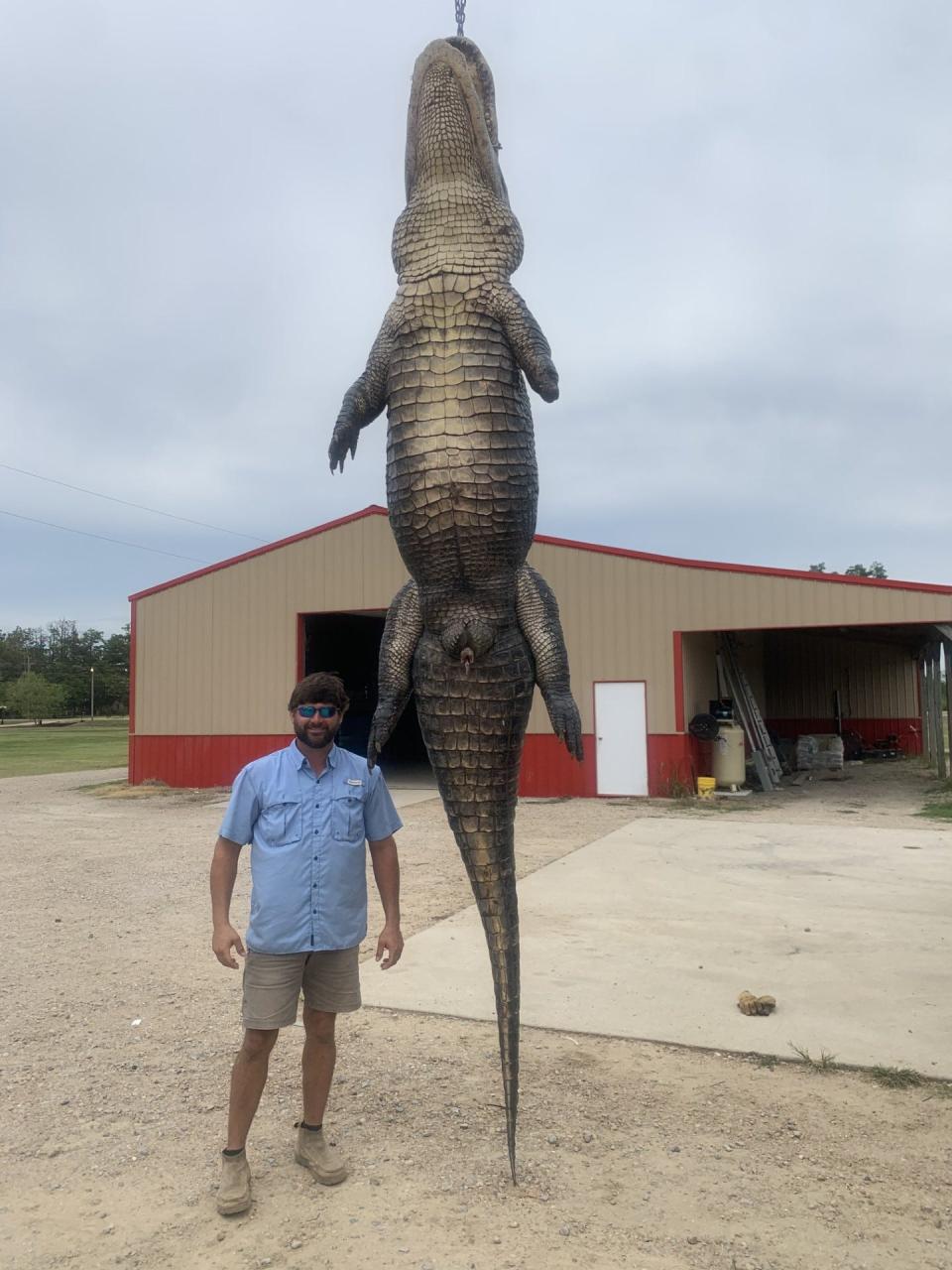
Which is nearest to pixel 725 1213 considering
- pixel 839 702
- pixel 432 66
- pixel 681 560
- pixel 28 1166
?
pixel 28 1166

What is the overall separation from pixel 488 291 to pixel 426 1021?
3.49 m

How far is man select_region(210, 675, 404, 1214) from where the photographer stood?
2.75m

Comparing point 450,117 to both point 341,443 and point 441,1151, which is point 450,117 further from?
point 441,1151

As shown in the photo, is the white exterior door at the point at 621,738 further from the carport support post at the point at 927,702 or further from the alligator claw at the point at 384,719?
the alligator claw at the point at 384,719

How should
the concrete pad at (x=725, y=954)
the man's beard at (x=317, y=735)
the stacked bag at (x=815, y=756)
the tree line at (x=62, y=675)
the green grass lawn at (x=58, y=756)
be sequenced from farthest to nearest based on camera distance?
1. the tree line at (x=62, y=675)
2. the green grass lawn at (x=58, y=756)
3. the stacked bag at (x=815, y=756)
4. the concrete pad at (x=725, y=954)
5. the man's beard at (x=317, y=735)

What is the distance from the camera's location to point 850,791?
14.8m

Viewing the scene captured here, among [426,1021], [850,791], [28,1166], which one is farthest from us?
[850,791]

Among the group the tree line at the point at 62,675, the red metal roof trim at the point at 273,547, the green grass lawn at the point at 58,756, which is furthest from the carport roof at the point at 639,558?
the tree line at the point at 62,675

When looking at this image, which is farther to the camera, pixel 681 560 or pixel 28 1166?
pixel 681 560

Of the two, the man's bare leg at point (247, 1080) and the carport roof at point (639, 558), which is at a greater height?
the carport roof at point (639, 558)

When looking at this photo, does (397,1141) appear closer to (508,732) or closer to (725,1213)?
(725,1213)

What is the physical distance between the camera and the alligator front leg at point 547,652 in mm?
2668

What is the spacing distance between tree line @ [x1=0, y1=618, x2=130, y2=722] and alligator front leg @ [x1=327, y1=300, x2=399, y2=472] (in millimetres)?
63879

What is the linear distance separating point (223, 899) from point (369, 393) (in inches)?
64.2
